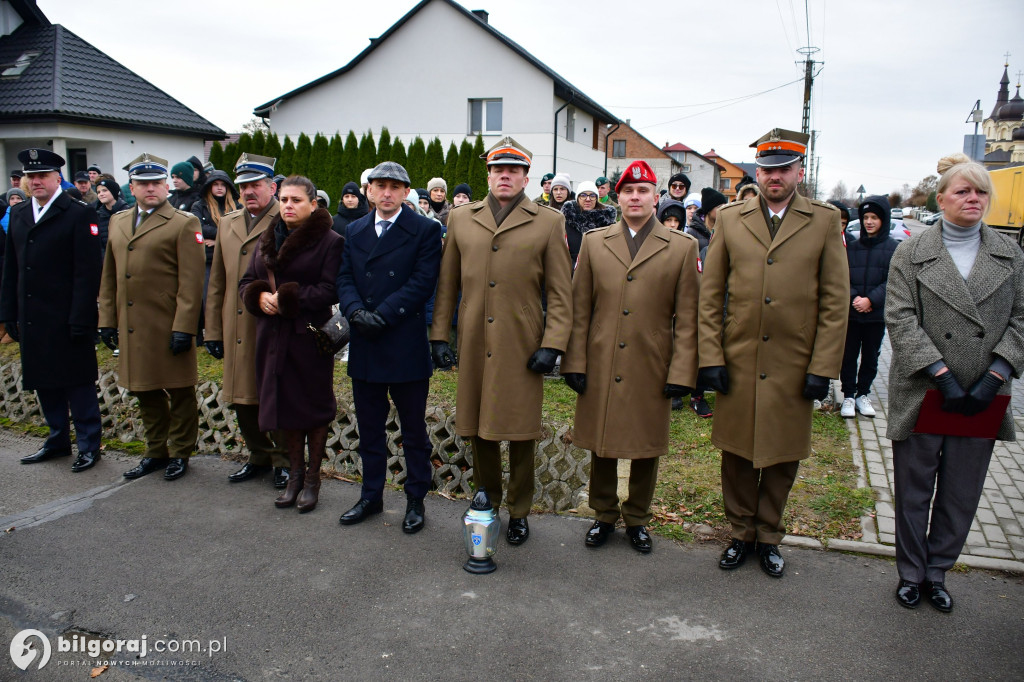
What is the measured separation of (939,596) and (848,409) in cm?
355

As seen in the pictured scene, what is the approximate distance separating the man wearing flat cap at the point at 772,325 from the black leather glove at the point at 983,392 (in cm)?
65

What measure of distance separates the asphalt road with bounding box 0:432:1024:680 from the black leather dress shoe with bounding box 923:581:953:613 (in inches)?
3.3

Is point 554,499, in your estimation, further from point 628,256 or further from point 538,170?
point 538,170

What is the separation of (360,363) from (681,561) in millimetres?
2366

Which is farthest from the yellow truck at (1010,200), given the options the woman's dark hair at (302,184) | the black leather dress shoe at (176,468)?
the black leather dress shoe at (176,468)

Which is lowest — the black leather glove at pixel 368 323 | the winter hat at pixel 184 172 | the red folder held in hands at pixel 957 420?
the red folder held in hands at pixel 957 420

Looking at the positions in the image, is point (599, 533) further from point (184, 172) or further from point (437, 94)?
point (437, 94)

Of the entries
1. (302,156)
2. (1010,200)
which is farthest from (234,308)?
(1010,200)

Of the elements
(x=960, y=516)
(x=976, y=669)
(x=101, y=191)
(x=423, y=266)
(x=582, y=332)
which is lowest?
(x=976, y=669)

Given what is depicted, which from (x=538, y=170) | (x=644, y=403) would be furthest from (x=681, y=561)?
(x=538, y=170)

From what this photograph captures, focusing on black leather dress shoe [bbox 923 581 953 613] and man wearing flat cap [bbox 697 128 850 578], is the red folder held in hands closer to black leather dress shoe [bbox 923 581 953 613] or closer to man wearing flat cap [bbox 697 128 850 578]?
man wearing flat cap [bbox 697 128 850 578]

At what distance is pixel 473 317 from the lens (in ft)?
14.4

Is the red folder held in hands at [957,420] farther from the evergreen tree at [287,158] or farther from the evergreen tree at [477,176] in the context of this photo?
the evergreen tree at [287,158]

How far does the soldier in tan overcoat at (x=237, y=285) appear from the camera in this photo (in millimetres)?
5121
